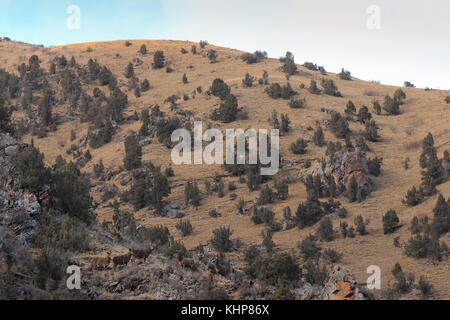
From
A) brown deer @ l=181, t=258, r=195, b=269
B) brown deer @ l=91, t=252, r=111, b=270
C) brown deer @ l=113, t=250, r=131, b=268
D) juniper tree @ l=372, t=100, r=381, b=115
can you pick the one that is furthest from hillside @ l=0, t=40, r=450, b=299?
brown deer @ l=181, t=258, r=195, b=269

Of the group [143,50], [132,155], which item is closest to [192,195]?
[132,155]

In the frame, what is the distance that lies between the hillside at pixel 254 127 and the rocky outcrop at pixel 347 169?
34.7 inches

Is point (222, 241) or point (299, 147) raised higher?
point (299, 147)

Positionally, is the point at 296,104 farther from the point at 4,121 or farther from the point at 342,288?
the point at 342,288

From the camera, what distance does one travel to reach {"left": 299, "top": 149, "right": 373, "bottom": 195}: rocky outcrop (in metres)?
27.0

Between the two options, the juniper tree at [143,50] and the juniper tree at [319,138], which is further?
the juniper tree at [143,50]

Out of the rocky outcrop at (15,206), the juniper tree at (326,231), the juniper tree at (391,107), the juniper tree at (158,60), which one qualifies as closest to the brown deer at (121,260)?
the rocky outcrop at (15,206)

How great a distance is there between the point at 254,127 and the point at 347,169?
438 inches

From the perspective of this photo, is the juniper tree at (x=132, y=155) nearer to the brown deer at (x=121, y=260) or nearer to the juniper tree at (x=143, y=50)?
the brown deer at (x=121, y=260)

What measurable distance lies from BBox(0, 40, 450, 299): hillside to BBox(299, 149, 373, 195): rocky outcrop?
2.89ft

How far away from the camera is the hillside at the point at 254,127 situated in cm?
2178

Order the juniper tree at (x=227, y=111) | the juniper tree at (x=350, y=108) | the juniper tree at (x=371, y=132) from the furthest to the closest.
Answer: the juniper tree at (x=350, y=108), the juniper tree at (x=227, y=111), the juniper tree at (x=371, y=132)

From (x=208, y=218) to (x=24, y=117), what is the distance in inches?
993

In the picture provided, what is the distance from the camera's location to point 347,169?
89.6 feet
